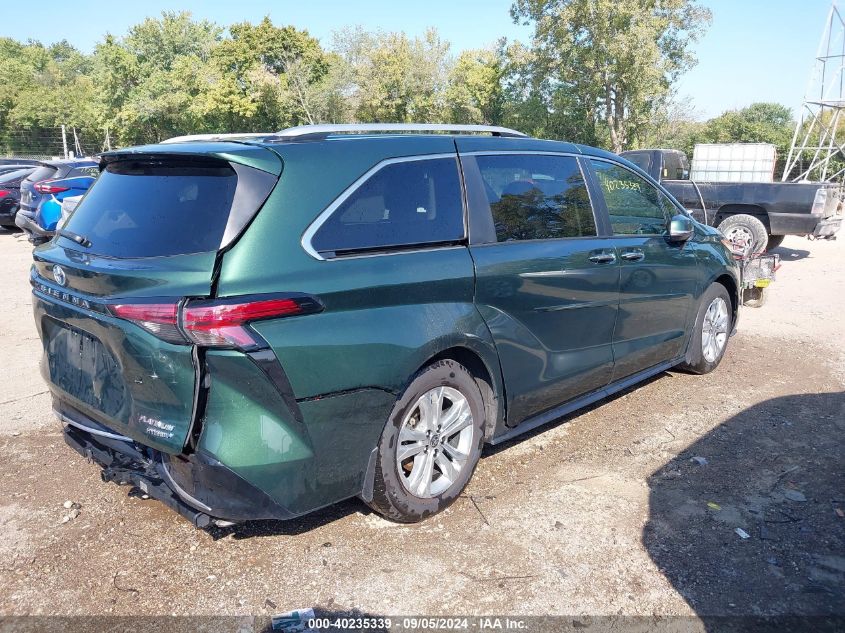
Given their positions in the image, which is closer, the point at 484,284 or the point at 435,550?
the point at 435,550

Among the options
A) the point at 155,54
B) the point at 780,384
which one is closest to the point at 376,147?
the point at 780,384

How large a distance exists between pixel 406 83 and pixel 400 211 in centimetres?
4516

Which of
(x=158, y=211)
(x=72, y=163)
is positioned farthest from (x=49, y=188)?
(x=158, y=211)

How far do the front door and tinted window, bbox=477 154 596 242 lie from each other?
312 millimetres

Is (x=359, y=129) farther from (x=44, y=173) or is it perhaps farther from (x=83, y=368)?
(x=44, y=173)

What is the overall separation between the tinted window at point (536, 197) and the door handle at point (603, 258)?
16cm

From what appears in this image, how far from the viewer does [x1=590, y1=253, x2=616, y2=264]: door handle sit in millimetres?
4309

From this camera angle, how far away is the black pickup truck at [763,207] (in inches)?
459

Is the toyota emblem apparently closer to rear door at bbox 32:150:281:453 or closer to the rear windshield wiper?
rear door at bbox 32:150:281:453

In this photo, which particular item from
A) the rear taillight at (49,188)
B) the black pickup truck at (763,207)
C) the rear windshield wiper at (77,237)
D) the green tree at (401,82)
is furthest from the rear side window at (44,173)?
the green tree at (401,82)

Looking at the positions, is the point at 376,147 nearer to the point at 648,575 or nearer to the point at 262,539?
the point at 262,539

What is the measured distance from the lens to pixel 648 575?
308cm

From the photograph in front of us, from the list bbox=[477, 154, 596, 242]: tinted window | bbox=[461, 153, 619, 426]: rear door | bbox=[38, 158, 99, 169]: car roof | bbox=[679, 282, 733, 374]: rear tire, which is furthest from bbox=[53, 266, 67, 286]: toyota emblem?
bbox=[38, 158, 99, 169]: car roof

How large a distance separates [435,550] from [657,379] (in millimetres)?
3385
